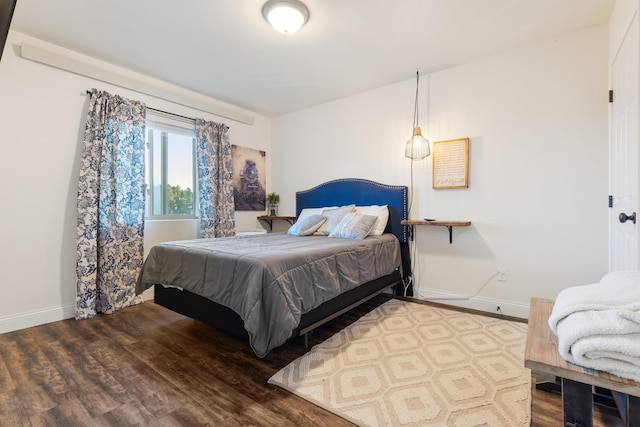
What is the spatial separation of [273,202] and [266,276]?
9.71 ft

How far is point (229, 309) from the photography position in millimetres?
1979

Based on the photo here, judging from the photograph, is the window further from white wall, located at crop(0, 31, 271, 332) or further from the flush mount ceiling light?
the flush mount ceiling light

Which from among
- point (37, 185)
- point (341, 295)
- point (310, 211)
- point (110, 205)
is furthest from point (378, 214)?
point (37, 185)

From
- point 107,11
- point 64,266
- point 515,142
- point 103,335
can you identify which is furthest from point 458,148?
point 64,266

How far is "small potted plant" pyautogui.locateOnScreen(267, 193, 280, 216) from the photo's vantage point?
15.1 ft

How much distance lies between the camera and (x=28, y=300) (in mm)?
2539

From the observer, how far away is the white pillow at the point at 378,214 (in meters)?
3.23

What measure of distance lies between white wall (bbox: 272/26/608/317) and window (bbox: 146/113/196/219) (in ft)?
→ 7.64

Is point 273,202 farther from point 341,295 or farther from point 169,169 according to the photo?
point 341,295

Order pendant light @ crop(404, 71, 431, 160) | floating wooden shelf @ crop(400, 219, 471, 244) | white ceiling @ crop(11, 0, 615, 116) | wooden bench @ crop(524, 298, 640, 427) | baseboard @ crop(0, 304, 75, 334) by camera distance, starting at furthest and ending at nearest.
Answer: pendant light @ crop(404, 71, 431, 160), floating wooden shelf @ crop(400, 219, 471, 244), baseboard @ crop(0, 304, 75, 334), white ceiling @ crop(11, 0, 615, 116), wooden bench @ crop(524, 298, 640, 427)

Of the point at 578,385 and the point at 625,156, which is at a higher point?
the point at 625,156

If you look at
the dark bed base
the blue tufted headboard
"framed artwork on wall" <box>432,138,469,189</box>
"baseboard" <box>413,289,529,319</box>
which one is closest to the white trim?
the blue tufted headboard

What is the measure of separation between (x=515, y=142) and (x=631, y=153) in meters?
1.06

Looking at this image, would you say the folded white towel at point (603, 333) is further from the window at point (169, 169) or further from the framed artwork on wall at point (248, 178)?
the framed artwork on wall at point (248, 178)
